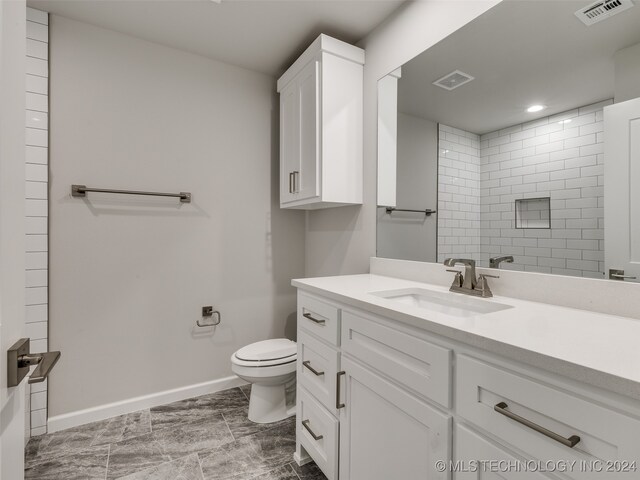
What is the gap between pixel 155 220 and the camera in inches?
84.7

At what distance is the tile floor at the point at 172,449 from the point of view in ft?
4.97

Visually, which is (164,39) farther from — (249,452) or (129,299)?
(249,452)

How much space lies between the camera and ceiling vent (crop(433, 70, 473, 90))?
1.52 metres

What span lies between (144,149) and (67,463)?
1.81 metres

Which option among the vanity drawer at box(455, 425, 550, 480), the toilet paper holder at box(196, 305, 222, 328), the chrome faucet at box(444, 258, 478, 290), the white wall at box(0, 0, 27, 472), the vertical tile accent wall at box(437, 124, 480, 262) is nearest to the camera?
the white wall at box(0, 0, 27, 472)

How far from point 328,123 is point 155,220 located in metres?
1.32

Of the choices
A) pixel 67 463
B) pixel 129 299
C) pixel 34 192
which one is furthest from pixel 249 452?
pixel 34 192

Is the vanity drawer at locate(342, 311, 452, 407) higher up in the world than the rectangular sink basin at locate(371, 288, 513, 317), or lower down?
lower down

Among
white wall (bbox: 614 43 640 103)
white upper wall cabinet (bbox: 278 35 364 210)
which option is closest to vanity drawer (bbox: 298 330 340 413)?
white upper wall cabinet (bbox: 278 35 364 210)

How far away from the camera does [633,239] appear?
0.99 metres

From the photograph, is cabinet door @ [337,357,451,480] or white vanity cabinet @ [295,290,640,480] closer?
white vanity cabinet @ [295,290,640,480]

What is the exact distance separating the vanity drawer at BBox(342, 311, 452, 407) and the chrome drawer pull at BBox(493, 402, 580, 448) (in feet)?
0.45

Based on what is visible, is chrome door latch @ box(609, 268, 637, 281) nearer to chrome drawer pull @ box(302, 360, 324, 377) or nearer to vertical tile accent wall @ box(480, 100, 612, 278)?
vertical tile accent wall @ box(480, 100, 612, 278)

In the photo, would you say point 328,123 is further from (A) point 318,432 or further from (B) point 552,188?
(A) point 318,432
